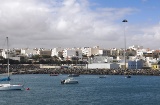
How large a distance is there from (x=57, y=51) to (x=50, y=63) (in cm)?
4697

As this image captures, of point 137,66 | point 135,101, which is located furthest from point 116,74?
point 135,101

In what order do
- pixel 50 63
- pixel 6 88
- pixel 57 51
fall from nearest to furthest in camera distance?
pixel 6 88 → pixel 50 63 → pixel 57 51

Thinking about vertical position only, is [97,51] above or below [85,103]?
above

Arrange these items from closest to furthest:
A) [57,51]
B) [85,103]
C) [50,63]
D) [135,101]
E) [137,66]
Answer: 1. [85,103]
2. [135,101]
3. [137,66]
4. [50,63]
5. [57,51]

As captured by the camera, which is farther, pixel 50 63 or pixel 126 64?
pixel 50 63

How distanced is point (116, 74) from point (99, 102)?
52053mm

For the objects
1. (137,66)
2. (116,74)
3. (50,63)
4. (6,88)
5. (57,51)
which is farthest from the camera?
(57,51)

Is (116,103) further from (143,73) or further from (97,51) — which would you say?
(97,51)

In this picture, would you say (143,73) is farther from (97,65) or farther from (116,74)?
(97,65)

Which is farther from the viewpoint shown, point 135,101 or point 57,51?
point 57,51

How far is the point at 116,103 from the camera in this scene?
92.2ft

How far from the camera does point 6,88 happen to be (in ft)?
122

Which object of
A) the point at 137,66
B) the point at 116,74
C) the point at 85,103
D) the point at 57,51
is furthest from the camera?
the point at 57,51

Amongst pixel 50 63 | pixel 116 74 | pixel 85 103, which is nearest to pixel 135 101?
pixel 85 103
